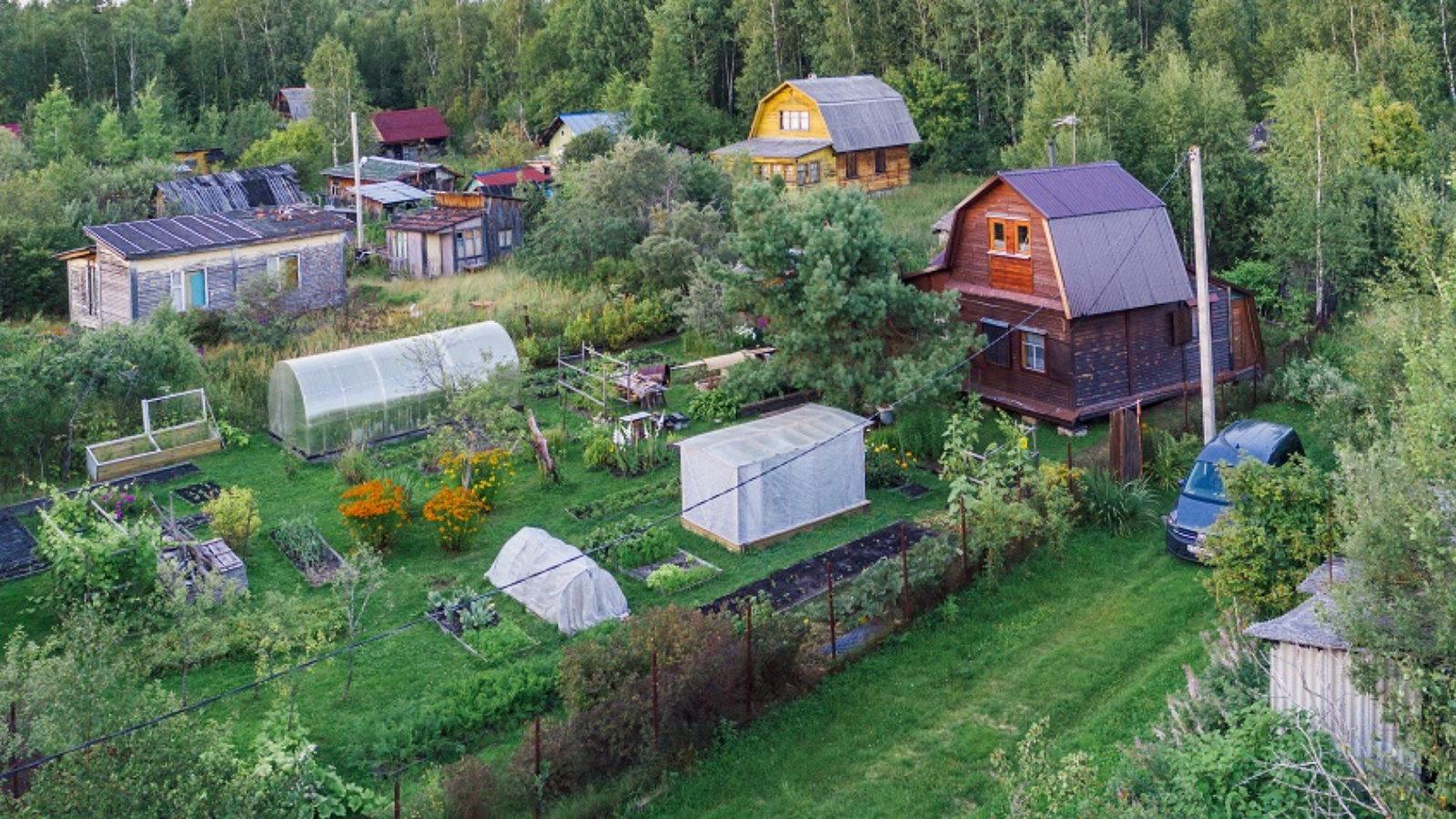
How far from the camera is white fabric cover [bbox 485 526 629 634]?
1636cm

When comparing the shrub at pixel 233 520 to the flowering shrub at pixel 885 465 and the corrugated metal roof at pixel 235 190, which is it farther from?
the corrugated metal roof at pixel 235 190

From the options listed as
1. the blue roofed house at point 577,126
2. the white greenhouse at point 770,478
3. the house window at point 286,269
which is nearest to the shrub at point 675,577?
the white greenhouse at point 770,478

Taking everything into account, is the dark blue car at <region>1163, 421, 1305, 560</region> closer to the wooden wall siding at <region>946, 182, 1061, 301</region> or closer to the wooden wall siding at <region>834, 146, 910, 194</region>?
the wooden wall siding at <region>946, 182, 1061, 301</region>

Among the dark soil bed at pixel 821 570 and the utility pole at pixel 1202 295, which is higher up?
the utility pole at pixel 1202 295

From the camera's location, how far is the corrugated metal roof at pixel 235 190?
143ft

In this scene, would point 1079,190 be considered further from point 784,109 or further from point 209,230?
point 784,109

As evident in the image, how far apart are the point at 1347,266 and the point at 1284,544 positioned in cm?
1681

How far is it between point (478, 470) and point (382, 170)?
35.7m

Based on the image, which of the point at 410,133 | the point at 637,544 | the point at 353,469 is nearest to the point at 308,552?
the point at 353,469

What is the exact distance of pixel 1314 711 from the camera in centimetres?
1065

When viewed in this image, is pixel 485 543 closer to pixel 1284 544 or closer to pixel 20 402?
pixel 20 402

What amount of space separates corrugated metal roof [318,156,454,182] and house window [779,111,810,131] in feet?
46.4

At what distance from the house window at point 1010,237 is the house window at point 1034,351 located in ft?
4.96

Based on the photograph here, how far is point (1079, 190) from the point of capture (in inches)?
953
